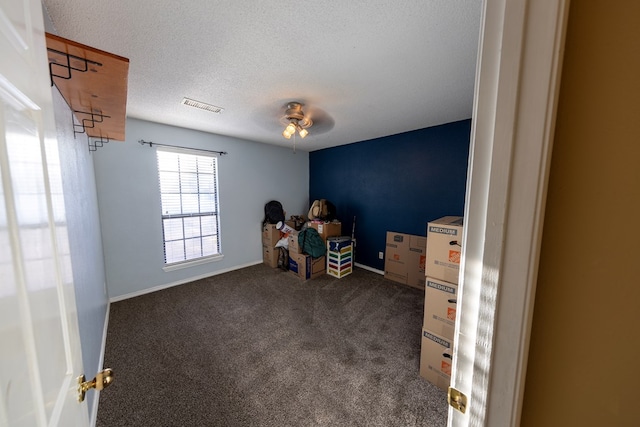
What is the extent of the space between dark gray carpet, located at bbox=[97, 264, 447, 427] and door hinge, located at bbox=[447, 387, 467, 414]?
3.68 ft

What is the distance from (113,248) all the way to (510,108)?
3790 millimetres

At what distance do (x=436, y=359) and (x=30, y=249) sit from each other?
83.8 inches

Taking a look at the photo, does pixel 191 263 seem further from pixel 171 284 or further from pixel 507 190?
pixel 507 190

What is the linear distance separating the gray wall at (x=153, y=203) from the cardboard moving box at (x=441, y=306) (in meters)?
3.13

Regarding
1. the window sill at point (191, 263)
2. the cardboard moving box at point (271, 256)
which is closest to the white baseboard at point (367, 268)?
the cardboard moving box at point (271, 256)

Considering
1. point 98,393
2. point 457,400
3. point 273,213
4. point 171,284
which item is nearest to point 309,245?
point 273,213

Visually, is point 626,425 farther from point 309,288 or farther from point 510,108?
point 309,288

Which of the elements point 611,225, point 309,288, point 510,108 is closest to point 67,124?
point 510,108

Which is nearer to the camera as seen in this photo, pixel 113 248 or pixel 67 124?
pixel 67 124

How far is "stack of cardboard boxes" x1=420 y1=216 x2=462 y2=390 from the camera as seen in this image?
1.57 metres

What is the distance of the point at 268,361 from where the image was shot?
72.7 inches

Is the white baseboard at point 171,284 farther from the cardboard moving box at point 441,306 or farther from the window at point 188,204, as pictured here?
the cardboard moving box at point 441,306

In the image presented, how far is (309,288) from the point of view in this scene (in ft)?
10.5

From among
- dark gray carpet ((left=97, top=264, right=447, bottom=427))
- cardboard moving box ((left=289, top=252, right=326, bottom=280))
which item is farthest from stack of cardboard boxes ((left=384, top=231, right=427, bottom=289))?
cardboard moving box ((left=289, top=252, right=326, bottom=280))
